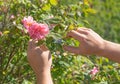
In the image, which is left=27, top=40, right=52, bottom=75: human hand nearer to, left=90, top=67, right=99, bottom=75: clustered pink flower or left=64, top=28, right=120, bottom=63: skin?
left=64, top=28, right=120, bottom=63: skin

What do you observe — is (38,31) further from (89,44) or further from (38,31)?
(89,44)

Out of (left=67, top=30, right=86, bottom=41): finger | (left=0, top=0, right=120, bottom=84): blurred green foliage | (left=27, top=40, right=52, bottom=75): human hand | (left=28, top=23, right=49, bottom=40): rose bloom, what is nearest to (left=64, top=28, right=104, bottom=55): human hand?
(left=67, top=30, right=86, bottom=41): finger

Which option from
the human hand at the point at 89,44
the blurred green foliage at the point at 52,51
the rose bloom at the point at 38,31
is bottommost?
the blurred green foliage at the point at 52,51

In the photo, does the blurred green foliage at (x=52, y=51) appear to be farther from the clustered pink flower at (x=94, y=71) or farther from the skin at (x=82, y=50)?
the skin at (x=82, y=50)

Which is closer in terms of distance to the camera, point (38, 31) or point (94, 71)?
point (38, 31)

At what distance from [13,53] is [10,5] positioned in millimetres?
365

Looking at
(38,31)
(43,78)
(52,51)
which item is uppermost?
(38,31)

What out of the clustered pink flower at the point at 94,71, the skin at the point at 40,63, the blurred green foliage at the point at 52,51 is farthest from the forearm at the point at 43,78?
the clustered pink flower at the point at 94,71

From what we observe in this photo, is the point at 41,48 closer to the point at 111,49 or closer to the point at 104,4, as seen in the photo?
the point at 111,49

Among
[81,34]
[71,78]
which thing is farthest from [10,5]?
[81,34]

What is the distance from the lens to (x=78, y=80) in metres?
2.68

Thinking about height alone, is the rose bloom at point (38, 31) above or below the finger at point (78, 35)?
below

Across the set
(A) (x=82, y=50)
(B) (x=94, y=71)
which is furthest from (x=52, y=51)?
(A) (x=82, y=50)

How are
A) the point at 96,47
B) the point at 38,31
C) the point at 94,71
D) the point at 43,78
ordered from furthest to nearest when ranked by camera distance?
the point at 94,71 < the point at 38,31 < the point at 43,78 < the point at 96,47
